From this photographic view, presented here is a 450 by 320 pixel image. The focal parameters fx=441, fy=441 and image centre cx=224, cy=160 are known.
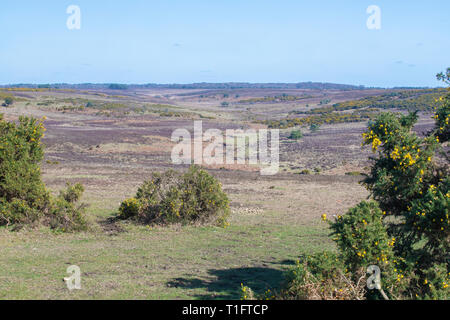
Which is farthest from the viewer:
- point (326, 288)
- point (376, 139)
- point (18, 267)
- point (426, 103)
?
point (426, 103)

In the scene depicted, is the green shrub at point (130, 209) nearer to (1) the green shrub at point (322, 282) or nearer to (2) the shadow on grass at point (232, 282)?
(2) the shadow on grass at point (232, 282)

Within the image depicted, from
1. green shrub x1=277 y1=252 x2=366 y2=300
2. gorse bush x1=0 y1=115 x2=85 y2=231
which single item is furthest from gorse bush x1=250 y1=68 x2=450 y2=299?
gorse bush x1=0 y1=115 x2=85 y2=231

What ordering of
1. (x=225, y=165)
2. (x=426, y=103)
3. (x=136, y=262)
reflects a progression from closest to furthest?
(x=136, y=262)
(x=225, y=165)
(x=426, y=103)

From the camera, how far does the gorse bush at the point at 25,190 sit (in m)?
14.1

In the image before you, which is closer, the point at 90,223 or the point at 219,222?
the point at 90,223

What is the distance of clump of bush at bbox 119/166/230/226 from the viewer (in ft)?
51.2

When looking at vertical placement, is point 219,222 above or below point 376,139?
below

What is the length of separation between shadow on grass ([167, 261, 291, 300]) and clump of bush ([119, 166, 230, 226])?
16.9ft

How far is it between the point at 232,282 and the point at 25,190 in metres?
8.24

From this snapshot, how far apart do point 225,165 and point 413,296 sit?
1099 inches

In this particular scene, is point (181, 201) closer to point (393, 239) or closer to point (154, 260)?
point (154, 260)
